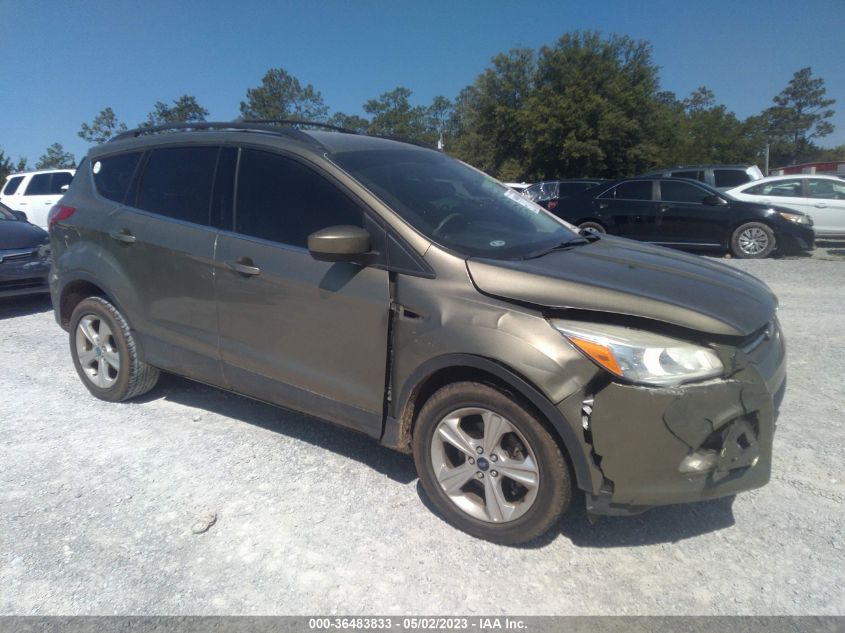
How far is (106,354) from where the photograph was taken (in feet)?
14.1

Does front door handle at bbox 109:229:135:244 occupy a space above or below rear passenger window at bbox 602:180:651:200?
below

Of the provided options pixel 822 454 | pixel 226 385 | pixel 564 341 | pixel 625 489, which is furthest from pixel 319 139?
pixel 822 454

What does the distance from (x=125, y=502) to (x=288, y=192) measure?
6.05 ft

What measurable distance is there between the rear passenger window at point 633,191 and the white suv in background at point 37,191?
1339cm

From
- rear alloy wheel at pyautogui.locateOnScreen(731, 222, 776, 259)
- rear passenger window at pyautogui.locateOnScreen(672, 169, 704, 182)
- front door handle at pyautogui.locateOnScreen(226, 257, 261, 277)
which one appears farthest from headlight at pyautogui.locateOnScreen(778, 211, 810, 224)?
front door handle at pyautogui.locateOnScreen(226, 257, 261, 277)

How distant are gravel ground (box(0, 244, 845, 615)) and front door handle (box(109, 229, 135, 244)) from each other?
1.20 meters

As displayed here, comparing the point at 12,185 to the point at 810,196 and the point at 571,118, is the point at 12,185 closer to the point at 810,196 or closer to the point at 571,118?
the point at 810,196

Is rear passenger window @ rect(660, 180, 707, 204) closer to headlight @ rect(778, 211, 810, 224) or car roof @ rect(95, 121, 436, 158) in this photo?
headlight @ rect(778, 211, 810, 224)

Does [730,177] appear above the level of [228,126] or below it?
above

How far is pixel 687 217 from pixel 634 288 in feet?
32.3

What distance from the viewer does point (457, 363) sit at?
268 cm

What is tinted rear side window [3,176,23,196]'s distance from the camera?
15.9 meters

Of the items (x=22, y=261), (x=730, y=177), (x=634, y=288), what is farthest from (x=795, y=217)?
(x=22, y=261)

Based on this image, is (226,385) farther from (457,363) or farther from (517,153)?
(517,153)
